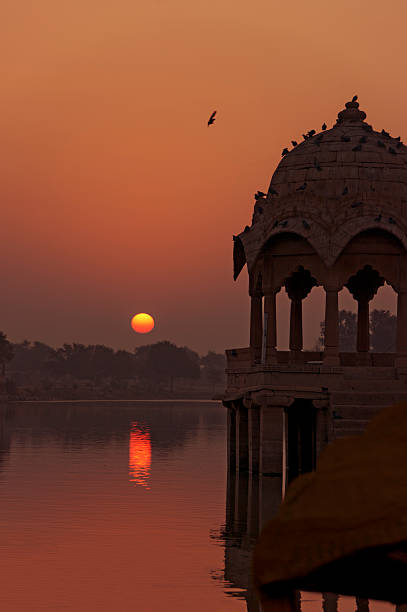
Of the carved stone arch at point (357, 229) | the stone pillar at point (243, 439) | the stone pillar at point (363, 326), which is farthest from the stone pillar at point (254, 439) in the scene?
the stone pillar at point (363, 326)

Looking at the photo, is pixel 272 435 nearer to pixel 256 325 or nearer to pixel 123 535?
pixel 256 325

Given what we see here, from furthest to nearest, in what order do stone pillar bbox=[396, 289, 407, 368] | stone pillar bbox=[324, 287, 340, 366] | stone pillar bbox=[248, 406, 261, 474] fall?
stone pillar bbox=[248, 406, 261, 474], stone pillar bbox=[396, 289, 407, 368], stone pillar bbox=[324, 287, 340, 366]

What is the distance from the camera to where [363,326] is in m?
49.2

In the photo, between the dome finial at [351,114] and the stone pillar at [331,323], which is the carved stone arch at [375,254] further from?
the dome finial at [351,114]

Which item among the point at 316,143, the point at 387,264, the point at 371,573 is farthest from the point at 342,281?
the point at 371,573

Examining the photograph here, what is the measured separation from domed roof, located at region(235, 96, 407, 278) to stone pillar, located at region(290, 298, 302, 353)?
18.4 feet

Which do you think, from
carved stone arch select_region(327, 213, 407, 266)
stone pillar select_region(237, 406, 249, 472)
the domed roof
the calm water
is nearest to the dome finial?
the domed roof

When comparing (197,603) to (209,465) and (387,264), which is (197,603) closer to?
(387,264)

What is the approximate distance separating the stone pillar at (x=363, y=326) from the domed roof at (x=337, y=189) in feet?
22.8

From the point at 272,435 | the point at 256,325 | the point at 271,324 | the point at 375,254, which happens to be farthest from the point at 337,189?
the point at 272,435

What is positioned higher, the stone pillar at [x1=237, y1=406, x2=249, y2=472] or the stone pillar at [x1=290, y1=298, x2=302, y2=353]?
the stone pillar at [x1=290, y1=298, x2=302, y2=353]

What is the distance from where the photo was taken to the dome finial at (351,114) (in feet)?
146

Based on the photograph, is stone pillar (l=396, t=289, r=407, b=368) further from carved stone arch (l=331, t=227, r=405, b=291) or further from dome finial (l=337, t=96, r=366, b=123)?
dome finial (l=337, t=96, r=366, b=123)

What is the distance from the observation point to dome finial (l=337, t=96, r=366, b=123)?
146ft
